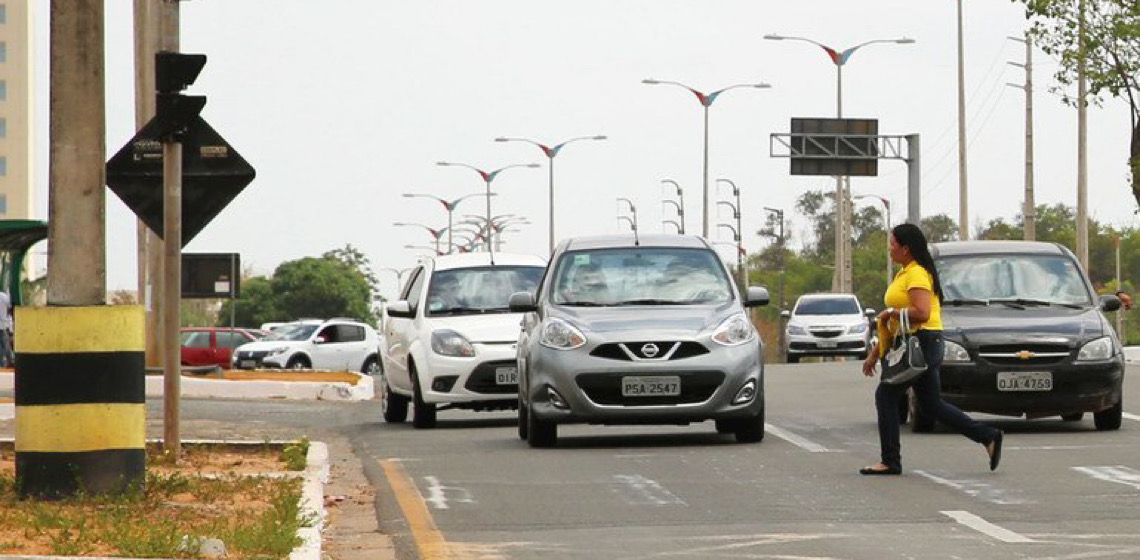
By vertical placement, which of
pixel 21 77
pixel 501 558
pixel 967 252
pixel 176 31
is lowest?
pixel 501 558

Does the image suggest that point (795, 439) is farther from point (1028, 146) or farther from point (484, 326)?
point (1028, 146)

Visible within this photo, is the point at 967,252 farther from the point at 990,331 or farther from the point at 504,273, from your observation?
the point at 504,273

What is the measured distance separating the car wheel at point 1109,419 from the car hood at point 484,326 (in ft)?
17.1

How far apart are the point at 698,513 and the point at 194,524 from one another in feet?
9.25

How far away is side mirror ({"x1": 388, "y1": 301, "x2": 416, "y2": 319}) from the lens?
23.1 m

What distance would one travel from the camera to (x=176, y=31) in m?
16.9

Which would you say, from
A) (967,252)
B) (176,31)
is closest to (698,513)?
(176,31)

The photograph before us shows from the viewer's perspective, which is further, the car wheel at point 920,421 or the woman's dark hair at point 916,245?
the car wheel at point 920,421

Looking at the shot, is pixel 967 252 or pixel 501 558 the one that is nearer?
pixel 501 558

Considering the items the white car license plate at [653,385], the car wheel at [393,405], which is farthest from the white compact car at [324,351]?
the white car license plate at [653,385]

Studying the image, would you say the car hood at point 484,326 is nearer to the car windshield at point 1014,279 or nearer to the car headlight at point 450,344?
the car headlight at point 450,344

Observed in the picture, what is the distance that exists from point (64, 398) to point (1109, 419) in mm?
10620

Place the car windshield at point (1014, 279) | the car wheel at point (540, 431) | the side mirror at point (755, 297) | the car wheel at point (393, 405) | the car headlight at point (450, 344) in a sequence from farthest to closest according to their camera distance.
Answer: the car wheel at point (393, 405)
the car headlight at point (450, 344)
the car windshield at point (1014, 279)
the side mirror at point (755, 297)
the car wheel at point (540, 431)

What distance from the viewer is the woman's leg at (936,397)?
16.2 m
